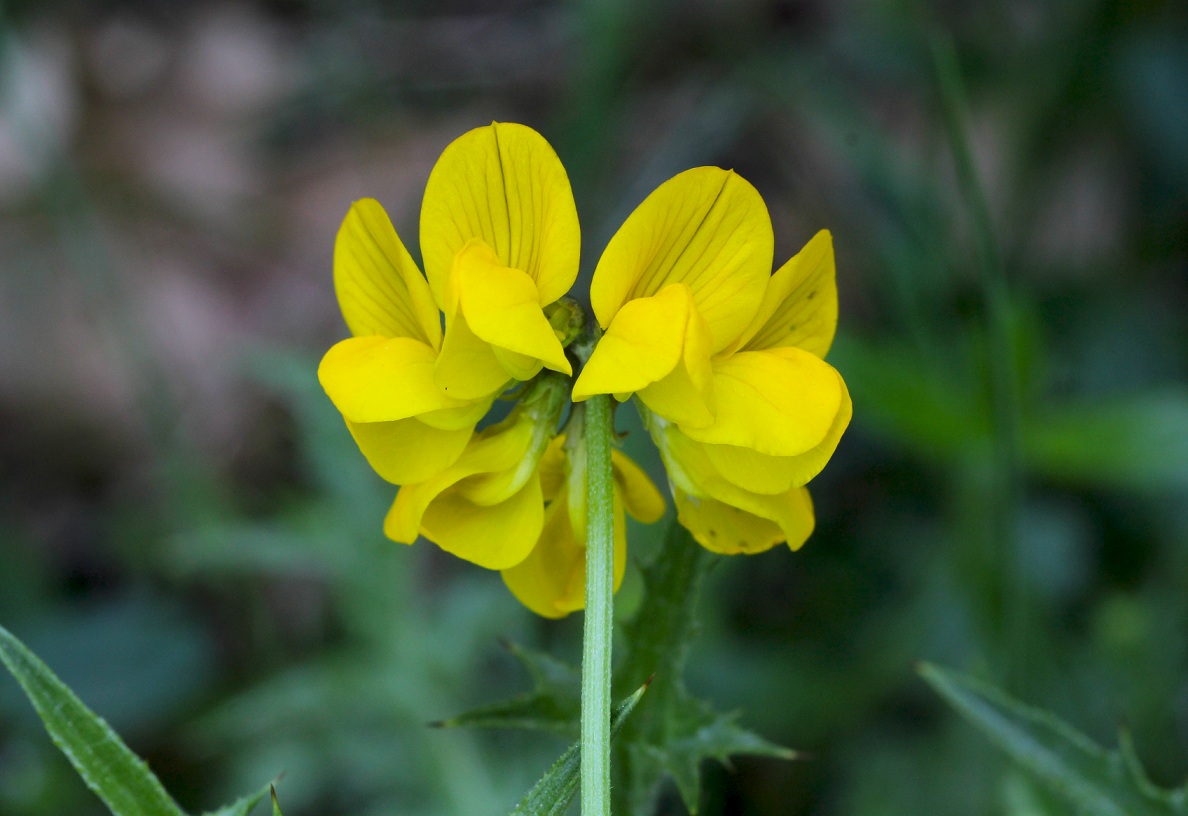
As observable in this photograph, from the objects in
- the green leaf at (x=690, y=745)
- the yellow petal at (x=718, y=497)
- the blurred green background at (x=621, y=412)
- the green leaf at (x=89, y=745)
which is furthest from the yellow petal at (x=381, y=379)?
the blurred green background at (x=621, y=412)

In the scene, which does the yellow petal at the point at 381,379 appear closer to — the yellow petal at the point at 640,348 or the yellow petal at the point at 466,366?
the yellow petal at the point at 466,366

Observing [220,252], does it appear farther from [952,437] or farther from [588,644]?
[588,644]

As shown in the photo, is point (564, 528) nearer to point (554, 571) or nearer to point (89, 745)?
point (554, 571)

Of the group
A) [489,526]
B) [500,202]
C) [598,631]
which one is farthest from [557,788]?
[500,202]

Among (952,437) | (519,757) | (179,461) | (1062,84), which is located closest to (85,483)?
(179,461)

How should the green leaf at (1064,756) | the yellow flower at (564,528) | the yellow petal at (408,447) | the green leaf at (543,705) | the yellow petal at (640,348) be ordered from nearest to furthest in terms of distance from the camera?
the yellow petal at (640,348)
the yellow petal at (408,447)
the yellow flower at (564,528)
the green leaf at (543,705)
the green leaf at (1064,756)

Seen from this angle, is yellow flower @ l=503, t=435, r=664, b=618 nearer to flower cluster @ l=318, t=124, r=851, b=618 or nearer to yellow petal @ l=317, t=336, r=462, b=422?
flower cluster @ l=318, t=124, r=851, b=618
